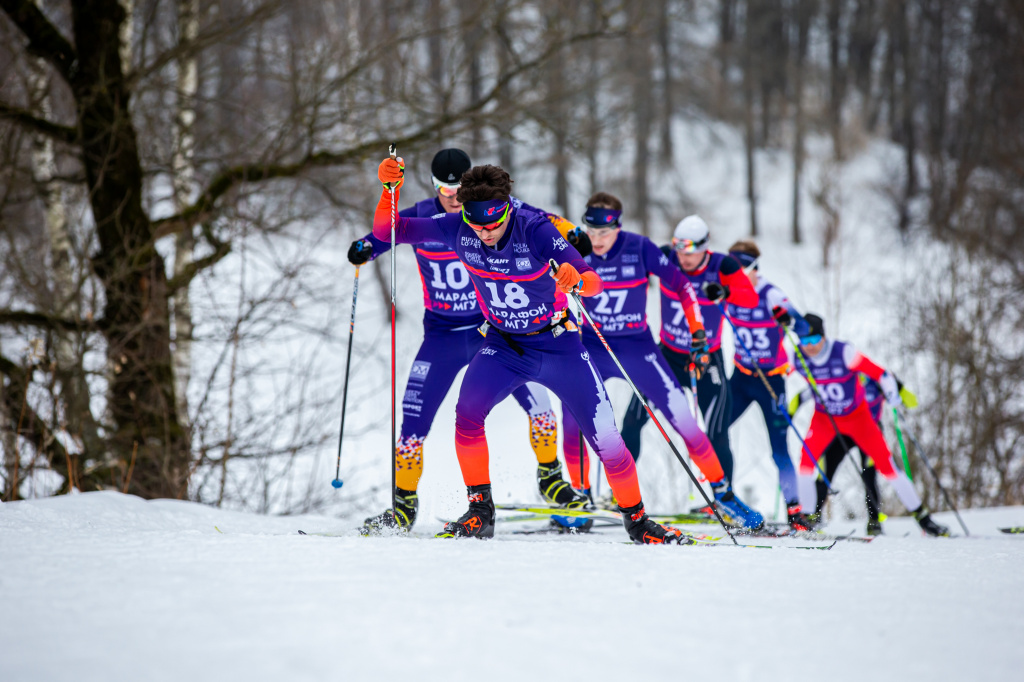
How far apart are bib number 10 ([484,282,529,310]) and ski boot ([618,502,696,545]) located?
1.12 meters

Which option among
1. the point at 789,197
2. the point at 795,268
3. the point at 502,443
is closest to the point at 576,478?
the point at 502,443

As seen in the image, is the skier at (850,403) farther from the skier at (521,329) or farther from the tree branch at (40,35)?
the tree branch at (40,35)

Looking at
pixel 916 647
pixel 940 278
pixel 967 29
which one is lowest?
pixel 916 647

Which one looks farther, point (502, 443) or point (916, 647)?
point (502, 443)

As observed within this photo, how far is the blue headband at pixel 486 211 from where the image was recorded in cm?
345

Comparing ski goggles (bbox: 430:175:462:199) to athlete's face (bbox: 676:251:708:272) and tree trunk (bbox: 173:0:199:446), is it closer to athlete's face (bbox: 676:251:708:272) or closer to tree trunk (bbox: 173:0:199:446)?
athlete's face (bbox: 676:251:708:272)

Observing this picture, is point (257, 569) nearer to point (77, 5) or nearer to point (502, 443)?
point (502, 443)

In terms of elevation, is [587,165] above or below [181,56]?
above

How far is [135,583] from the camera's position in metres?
2.41

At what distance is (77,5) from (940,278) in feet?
37.5

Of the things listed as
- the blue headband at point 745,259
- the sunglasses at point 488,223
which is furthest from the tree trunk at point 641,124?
the sunglasses at point 488,223

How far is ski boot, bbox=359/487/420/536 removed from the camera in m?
3.98

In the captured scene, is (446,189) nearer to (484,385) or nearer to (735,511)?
(484,385)

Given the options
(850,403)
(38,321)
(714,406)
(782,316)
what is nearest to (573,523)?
(714,406)
